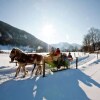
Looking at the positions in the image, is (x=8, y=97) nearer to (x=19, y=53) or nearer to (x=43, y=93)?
(x=43, y=93)

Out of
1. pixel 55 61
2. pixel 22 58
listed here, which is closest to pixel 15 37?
pixel 55 61

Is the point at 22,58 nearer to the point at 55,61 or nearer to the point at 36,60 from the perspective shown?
the point at 36,60

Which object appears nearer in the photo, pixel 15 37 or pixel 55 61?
pixel 55 61

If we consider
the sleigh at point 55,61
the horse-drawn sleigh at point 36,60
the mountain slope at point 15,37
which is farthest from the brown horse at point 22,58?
the mountain slope at point 15,37

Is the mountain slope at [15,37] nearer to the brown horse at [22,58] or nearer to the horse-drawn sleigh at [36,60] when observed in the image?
the horse-drawn sleigh at [36,60]

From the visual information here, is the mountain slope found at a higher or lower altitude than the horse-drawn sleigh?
higher

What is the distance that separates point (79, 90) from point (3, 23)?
13917 centimetres

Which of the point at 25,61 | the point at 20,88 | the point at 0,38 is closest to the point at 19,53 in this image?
the point at 25,61

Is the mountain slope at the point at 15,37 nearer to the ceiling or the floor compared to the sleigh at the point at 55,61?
nearer to the ceiling

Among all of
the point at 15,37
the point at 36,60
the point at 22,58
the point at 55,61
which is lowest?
the point at 55,61

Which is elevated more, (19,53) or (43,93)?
(19,53)

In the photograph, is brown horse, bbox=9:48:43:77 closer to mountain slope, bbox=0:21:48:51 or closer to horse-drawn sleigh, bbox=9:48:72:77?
horse-drawn sleigh, bbox=9:48:72:77

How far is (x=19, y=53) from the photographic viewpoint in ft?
37.6

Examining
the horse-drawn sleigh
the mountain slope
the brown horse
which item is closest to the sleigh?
the horse-drawn sleigh
